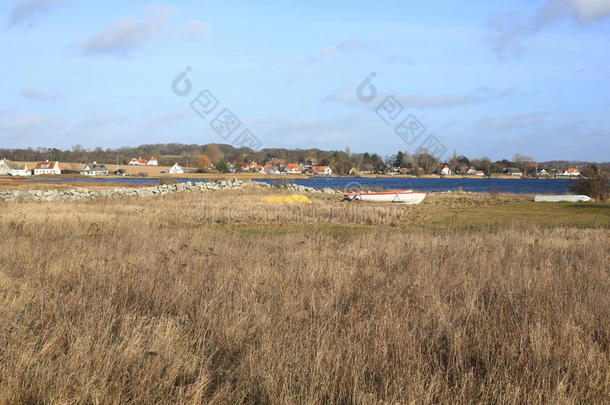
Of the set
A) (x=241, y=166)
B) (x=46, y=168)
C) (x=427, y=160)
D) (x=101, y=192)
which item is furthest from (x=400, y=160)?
(x=101, y=192)

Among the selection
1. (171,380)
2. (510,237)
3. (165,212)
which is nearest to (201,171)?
(165,212)

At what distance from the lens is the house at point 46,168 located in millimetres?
121062

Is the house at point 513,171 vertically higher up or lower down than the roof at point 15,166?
higher up

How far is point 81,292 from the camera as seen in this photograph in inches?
301

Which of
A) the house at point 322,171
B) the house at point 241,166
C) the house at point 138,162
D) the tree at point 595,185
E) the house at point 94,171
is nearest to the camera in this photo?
the tree at point 595,185

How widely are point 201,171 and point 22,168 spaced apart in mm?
40856

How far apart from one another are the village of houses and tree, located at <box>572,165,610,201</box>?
245 feet

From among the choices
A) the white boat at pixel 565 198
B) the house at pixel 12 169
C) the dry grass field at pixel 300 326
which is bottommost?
the house at pixel 12 169

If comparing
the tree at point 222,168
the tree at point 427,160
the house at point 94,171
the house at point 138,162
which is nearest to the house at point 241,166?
the tree at point 222,168

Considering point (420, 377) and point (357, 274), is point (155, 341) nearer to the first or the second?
point (420, 377)

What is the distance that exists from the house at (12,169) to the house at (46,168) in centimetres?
319

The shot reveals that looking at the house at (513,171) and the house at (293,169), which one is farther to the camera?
the house at (513,171)

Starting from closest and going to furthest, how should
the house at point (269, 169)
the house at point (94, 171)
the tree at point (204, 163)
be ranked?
the house at point (94, 171) < the tree at point (204, 163) < the house at point (269, 169)

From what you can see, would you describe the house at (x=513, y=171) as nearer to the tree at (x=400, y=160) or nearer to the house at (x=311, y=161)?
the tree at (x=400, y=160)
